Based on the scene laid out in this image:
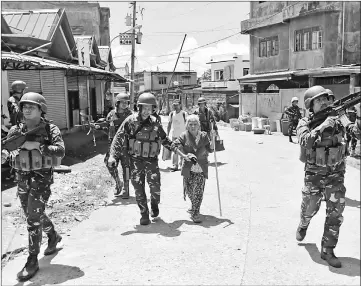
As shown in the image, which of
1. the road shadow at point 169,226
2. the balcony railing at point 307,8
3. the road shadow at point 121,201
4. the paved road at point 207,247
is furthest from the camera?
the balcony railing at point 307,8

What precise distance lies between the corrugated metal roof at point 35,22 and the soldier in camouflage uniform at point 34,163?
11345 millimetres

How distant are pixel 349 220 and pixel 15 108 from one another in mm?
5912

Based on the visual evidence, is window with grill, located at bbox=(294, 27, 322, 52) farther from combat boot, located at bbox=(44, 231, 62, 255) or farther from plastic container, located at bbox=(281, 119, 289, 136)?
combat boot, located at bbox=(44, 231, 62, 255)

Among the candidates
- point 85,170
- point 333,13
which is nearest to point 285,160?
point 85,170

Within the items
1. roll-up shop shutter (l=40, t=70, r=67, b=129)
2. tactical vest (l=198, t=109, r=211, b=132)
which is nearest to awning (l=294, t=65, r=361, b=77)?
tactical vest (l=198, t=109, r=211, b=132)

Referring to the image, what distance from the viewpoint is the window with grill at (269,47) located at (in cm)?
2380

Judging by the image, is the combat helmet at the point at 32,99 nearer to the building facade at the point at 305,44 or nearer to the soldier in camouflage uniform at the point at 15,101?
the soldier in camouflage uniform at the point at 15,101

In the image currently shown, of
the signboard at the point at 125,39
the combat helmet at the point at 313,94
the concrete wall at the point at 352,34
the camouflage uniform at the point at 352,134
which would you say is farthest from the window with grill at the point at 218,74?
the combat helmet at the point at 313,94

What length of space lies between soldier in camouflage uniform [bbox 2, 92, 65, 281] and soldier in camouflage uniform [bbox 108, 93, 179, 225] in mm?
1407

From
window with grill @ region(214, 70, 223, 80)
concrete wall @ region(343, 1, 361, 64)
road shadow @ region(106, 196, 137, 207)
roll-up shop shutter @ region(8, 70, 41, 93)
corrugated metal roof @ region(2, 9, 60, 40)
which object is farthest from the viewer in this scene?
window with grill @ region(214, 70, 223, 80)

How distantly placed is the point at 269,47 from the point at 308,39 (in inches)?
133

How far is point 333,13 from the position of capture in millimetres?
19750

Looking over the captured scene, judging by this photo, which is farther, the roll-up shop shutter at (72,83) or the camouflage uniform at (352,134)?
the roll-up shop shutter at (72,83)

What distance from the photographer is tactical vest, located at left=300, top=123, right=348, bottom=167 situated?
13.2ft
